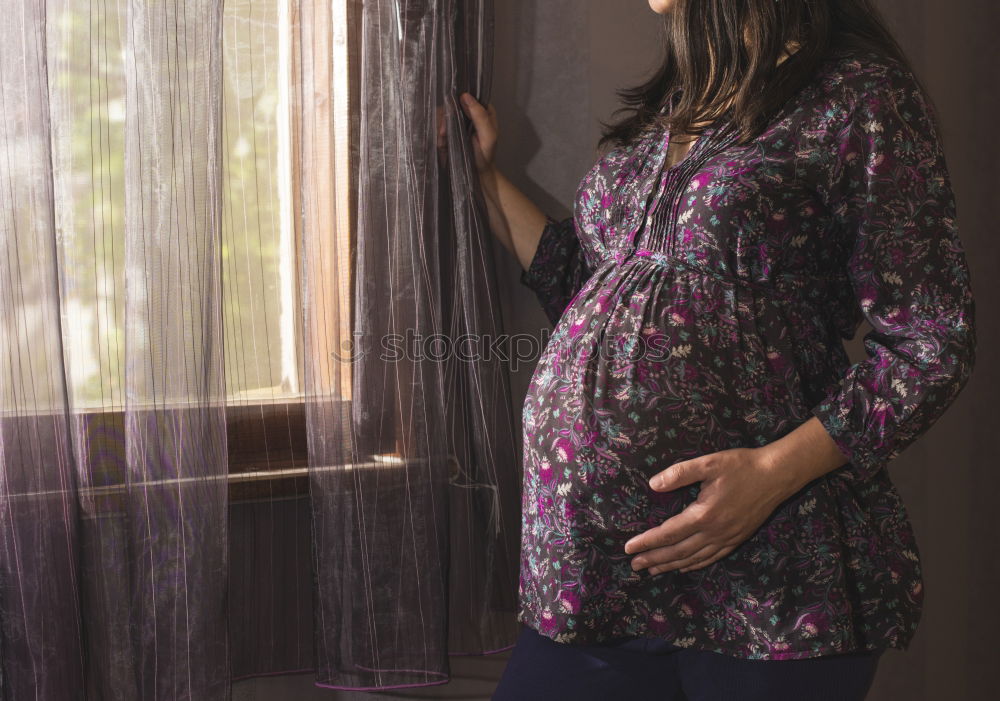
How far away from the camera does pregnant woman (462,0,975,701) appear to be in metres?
0.90

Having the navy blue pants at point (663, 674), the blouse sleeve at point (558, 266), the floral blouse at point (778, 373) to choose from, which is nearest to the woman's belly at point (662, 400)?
the floral blouse at point (778, 373)

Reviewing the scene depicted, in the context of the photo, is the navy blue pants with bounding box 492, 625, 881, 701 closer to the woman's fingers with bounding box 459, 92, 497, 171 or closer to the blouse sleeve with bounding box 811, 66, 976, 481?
the blouse sleeve with bounding box 811, 66, 976, 481

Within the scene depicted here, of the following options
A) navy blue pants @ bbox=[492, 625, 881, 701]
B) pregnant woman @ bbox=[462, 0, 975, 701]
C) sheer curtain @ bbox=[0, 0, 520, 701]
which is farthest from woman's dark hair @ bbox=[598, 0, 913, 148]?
navy blue pants @ bbox=[492, 625, 881, 701]

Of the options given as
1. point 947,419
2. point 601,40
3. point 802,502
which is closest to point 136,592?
point 802,502

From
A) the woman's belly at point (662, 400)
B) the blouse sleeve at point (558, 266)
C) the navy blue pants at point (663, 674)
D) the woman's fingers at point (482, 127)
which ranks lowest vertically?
the navy blue pants at point (663, 674)

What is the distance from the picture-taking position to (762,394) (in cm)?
94

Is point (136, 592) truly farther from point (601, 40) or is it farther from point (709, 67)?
point (601, 40)

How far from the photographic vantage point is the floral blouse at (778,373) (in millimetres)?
896

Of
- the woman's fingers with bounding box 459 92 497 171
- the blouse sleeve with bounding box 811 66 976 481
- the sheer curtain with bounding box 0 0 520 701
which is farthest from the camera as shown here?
the woman's fingers with bounding box 459 92 497 171

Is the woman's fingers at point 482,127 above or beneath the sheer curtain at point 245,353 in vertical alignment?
above

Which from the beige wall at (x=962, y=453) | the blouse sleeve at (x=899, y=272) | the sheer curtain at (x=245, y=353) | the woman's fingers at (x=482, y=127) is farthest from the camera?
the beige wall at (x=962, y=453)

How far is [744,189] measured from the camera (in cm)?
94

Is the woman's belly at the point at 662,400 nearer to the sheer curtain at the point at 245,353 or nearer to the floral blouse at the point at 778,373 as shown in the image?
the floral blouse at the point at 778,373

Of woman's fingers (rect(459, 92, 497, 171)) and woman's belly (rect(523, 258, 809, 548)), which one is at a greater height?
woman's fingers (rect(459, 92, 497, 171))
